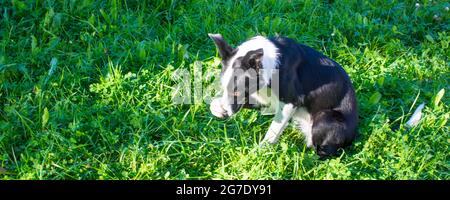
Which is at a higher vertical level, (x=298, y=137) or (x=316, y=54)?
Answer: (x=316, y=54)

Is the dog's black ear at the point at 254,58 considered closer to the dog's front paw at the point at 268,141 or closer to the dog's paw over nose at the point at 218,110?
the dog's paw over nose at the point at 218,110

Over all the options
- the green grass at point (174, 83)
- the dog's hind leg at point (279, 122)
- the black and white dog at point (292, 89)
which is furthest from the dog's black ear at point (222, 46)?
the green grass at point (174, 83)

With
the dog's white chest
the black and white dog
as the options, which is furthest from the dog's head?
the dog's white chest

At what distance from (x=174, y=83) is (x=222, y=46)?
0.95 meters

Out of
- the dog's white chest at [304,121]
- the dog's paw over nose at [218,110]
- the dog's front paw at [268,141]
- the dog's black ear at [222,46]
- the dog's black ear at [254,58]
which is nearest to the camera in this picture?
the dog's black ear at [254,58]

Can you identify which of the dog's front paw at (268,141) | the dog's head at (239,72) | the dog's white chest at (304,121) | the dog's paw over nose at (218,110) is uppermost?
the dog's head at (239,72)

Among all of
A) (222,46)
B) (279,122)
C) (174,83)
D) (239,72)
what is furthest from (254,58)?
(174,83)

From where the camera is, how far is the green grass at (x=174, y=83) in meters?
3.66

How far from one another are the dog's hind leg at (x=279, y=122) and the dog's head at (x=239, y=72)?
0.97 feet

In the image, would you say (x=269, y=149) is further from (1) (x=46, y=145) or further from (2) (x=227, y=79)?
(1) (x=46, y=145)

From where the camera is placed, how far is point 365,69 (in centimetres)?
469

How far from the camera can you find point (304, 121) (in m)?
3.95
